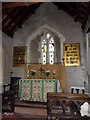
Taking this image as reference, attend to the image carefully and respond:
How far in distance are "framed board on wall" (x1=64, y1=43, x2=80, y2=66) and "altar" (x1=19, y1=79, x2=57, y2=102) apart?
194cm

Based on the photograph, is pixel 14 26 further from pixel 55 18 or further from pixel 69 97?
pixel 69 97

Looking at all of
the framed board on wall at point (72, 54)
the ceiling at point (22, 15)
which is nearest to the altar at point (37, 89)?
the framed board on wall at point (72, 54)

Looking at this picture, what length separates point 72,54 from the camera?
645 cm

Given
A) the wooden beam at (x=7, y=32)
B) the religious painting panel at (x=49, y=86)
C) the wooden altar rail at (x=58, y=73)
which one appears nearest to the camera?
the religious painting panel at (x=49, y=86)

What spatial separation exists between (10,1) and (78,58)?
3.95 metres

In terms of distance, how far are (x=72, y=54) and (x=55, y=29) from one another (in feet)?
5.41

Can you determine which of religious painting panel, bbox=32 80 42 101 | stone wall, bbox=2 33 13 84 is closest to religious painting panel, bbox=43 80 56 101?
religious painting panel, bbox=32 80 42 101

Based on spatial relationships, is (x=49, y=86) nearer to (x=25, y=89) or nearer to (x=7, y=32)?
(x=25, y=89)

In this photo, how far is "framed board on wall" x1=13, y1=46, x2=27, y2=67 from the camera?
6887 millimetres

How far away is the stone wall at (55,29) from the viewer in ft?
20.9

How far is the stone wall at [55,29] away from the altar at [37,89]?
182 centimetres

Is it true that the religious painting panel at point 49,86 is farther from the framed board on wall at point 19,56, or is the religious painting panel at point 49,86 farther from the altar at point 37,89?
the framed board on wall at point 19,56

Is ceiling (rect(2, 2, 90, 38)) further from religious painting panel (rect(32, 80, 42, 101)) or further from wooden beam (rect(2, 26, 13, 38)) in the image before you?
religious painting panel (rect(32, 80, 42, 101))

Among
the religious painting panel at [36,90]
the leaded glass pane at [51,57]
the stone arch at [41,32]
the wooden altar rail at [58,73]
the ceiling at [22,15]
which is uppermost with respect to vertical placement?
the ceiling at [22,15]
